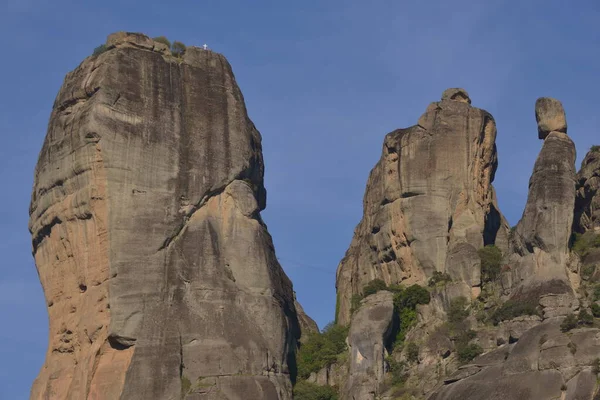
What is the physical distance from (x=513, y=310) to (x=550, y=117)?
10.8 m

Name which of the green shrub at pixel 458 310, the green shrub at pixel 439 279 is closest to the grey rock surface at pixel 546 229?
the green shrub at pixel 458 310

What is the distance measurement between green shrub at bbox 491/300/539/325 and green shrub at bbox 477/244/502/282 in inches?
146

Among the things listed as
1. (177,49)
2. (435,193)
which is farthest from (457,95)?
(177,49)

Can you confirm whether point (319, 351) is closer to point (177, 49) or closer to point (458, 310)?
point (458, 310)

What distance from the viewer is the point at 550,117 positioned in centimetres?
8094

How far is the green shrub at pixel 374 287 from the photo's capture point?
84731mm

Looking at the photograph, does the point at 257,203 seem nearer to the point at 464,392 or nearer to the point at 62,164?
the point at 62,164

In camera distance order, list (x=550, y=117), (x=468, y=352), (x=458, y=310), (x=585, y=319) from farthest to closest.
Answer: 1. (x=550, y=117)
2. (x=458, y=310)
3. (x=468, y=352)
4. (x=585, y=319)

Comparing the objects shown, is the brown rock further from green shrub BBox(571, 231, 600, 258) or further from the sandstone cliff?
green shrub BBox(571, 231, 600, 258)

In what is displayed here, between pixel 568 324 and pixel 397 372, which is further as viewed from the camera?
pixel 397 372

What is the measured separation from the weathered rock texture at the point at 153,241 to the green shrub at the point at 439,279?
8.25m

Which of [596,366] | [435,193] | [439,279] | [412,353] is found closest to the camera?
[596,366]

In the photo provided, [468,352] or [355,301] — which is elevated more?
[355,301]

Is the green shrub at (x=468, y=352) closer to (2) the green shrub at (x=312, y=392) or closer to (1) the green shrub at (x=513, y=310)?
(1) the green shrub at (x=513, y=310)
